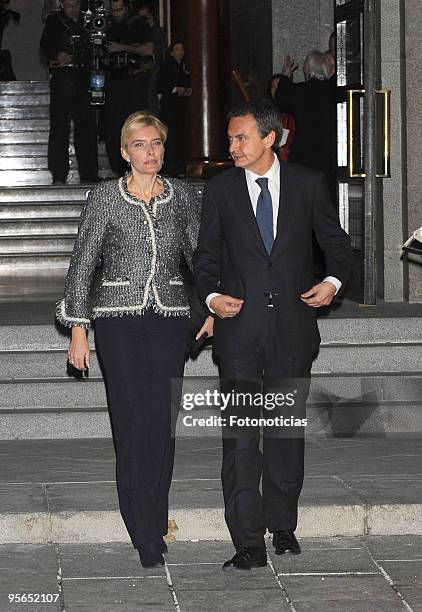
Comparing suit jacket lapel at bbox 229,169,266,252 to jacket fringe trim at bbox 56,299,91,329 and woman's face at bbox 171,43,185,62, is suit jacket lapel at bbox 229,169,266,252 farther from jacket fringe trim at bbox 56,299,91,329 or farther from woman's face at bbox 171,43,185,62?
woman's face at bbox 171,43,185,62

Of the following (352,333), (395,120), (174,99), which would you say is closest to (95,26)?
(174,99)

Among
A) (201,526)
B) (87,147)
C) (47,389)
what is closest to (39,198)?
(87,147)

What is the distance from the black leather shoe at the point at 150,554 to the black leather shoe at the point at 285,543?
1.72 ft

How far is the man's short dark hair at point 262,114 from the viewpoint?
616 cm

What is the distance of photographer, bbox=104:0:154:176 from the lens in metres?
16.5

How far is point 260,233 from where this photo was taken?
6.18 meters

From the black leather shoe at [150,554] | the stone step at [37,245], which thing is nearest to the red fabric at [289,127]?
the stone step at [37,245]

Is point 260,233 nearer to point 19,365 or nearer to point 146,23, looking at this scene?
point 19,365

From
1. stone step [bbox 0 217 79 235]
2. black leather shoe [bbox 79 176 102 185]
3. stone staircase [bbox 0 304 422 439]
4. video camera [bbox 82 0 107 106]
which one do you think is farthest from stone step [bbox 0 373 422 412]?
black leather shoe [bbox 79 176 102 185]

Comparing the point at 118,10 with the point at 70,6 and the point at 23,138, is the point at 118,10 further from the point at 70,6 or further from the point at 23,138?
the point at 23,138

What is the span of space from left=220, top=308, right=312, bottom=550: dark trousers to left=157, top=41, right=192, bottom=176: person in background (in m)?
10.9

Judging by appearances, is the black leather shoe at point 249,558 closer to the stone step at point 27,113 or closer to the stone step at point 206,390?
the stone step at point 206,390

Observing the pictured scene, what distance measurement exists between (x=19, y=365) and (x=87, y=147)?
23.6 feet

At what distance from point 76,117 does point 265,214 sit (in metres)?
10.4
